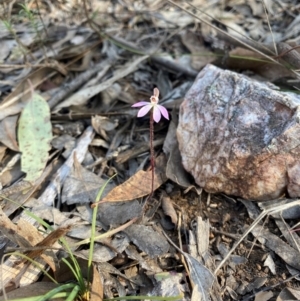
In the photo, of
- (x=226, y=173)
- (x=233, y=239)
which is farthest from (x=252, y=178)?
(x=233, y=239)

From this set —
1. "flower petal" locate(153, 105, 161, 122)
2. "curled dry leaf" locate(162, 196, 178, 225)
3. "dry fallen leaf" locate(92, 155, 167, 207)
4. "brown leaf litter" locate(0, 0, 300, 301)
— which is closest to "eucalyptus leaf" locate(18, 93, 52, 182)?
"brown leaf litter" locate(0, 0, 300, 301)

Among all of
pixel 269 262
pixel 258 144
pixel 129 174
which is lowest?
pixel 269 262

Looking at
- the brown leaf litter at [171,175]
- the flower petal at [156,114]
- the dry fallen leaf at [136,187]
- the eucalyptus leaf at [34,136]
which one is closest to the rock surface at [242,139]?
the brown leaf litter at [171,175]

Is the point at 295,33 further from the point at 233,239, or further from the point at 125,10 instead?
the point at 233,239

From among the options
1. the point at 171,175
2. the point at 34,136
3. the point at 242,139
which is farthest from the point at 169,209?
the point at 34,136

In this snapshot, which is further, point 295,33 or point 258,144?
point 295,33

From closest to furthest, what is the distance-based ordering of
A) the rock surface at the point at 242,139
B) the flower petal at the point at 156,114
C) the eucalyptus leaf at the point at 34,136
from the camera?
the flower petal at the point at 156,114 < the rock surface at the point at 242,139 < the eucalyptus leaf at the point at 34,136

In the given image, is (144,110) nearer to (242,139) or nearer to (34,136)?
(242,139)

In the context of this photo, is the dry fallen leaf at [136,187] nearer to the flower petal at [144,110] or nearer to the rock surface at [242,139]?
the rock surface at [242,139]
